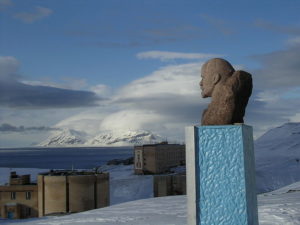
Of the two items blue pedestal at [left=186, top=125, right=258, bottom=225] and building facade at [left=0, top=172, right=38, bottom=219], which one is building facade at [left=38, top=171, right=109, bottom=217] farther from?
blue pedestal at [left=186, top=125, right=258, bottom=225]

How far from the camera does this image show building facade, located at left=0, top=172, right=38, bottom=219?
31078 mm

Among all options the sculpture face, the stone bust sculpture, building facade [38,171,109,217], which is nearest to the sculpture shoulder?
the stone bust sculpture

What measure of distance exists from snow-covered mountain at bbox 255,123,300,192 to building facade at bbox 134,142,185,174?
11.6 m

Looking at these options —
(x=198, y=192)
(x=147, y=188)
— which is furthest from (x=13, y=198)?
(x=198, y=192)

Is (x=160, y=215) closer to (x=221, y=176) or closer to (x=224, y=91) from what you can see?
(x=221, y=176)

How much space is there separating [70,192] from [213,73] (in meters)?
22.0

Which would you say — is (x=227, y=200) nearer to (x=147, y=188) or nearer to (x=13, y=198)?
(x=13, y=198)

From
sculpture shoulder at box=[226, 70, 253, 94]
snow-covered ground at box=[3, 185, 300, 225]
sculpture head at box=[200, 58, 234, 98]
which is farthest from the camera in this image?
snow-covered ground at box=[3, 185, 300, 225]

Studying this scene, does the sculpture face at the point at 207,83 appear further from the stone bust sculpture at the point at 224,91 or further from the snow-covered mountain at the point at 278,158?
the snow-covered mountain at the point at 278,158

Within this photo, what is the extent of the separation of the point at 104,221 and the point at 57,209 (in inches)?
665

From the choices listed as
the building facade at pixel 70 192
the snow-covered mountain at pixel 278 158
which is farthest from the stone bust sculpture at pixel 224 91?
the snow-covered mountain at pixel 278 158

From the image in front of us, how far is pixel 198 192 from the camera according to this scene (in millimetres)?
7035

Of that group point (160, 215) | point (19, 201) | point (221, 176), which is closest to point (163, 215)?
point (160, 215)

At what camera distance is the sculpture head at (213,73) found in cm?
738
